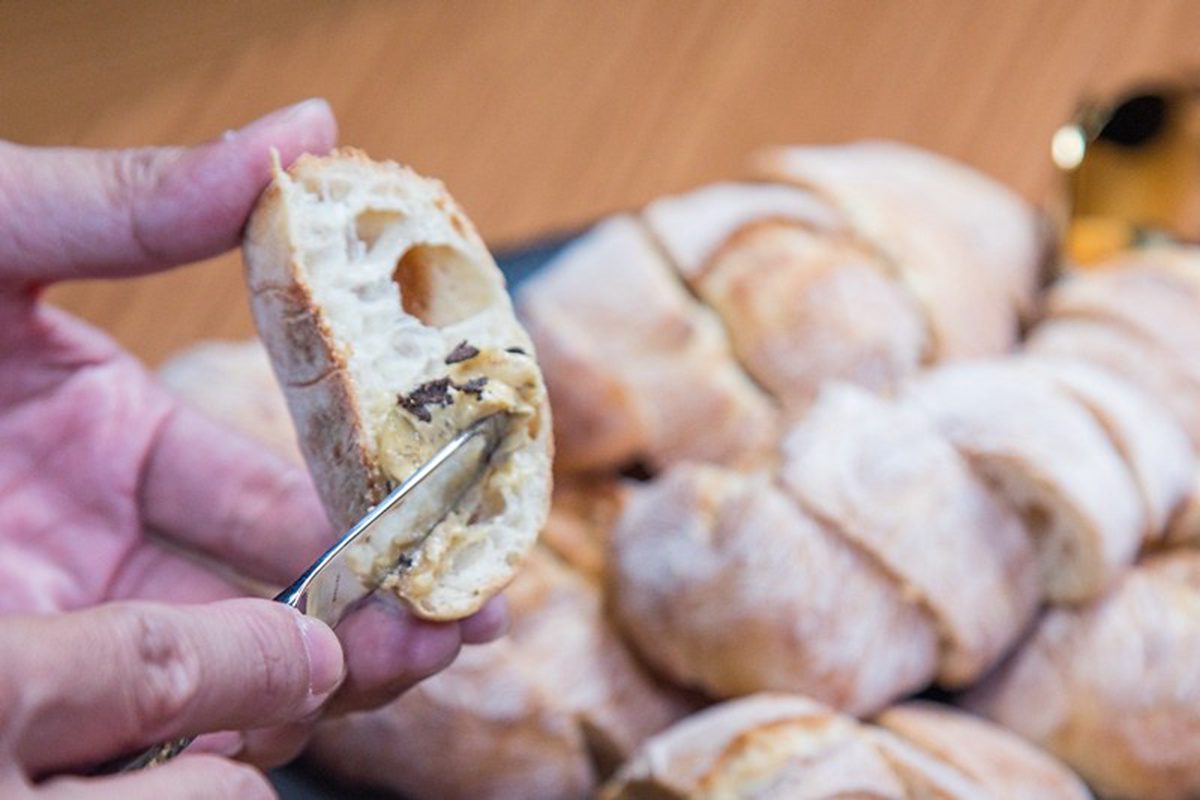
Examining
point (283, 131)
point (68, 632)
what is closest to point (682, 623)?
point (283, 131)

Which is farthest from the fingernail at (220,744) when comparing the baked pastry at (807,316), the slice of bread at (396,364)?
the baked pastry at (807,316)

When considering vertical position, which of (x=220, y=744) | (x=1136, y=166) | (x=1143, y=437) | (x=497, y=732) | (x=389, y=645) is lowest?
(x=497, y=732)

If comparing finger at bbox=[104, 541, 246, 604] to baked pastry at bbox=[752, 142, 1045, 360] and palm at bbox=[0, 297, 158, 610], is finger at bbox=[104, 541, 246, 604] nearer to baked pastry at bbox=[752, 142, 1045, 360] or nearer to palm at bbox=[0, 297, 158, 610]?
palm at bbox=[0, 297, 158, 610]

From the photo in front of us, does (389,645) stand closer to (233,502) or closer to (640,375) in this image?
(233,502)

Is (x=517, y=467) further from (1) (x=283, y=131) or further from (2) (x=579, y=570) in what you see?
(2) (x=579, y=570)

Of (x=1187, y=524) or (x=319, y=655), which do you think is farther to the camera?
(x=1187, y=524)

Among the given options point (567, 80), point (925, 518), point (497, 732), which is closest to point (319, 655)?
point (497, 732)

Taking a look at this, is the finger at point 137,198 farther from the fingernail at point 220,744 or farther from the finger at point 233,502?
the fingernail at point 220,744
